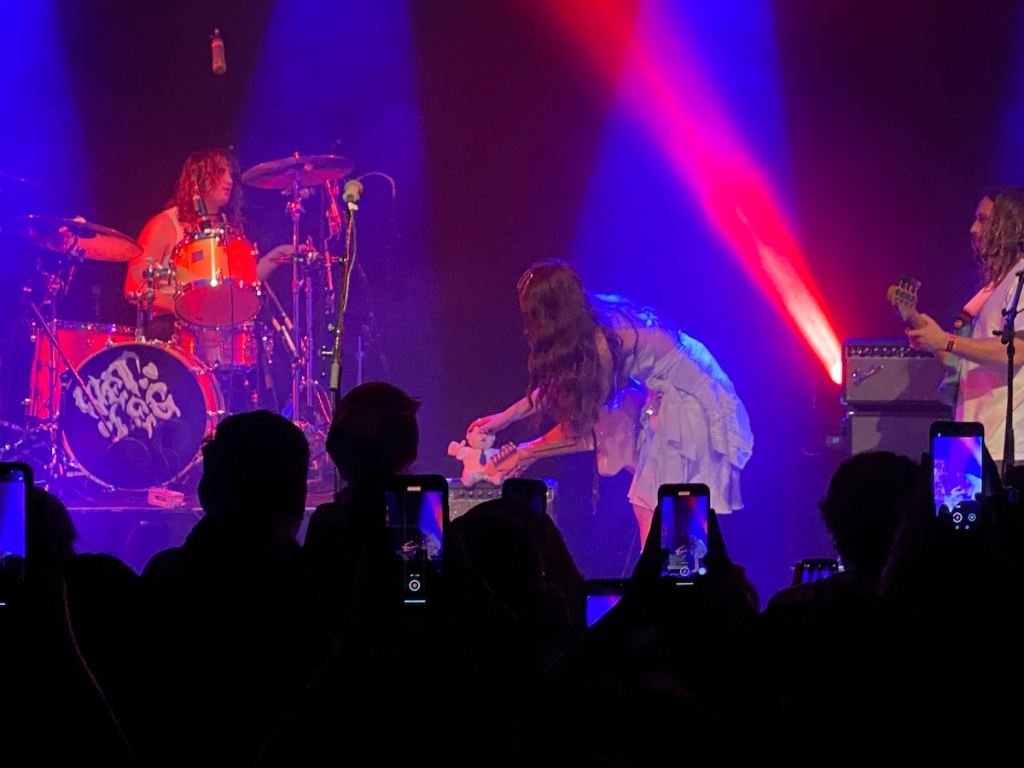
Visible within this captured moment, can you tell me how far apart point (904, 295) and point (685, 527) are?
4.26m

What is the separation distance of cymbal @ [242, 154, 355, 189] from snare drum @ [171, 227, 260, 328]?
0.42 metres

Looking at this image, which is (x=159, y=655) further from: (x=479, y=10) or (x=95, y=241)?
(x=479, y=10)

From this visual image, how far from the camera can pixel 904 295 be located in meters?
5.77

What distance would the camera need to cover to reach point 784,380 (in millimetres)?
7949

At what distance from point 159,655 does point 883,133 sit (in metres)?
7.11

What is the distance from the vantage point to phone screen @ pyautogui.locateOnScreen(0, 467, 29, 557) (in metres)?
1.71

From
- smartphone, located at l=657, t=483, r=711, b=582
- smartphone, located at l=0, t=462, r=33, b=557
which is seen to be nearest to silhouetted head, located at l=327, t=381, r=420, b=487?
smartphone, located at l=657, t=483, r=711, b=582

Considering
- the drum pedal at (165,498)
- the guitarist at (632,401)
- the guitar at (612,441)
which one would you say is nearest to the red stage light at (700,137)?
the guitarist at (632,401)

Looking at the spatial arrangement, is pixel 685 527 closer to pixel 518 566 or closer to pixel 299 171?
pixel 518 566

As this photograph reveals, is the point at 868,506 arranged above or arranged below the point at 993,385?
below

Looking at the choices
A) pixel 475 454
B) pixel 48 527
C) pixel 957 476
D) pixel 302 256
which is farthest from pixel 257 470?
pixel 302 256

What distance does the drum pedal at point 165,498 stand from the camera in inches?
276

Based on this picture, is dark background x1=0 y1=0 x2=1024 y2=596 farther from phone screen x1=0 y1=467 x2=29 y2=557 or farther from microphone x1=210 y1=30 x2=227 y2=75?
phone screen x1=0 y1=467 x2=29 y2=557

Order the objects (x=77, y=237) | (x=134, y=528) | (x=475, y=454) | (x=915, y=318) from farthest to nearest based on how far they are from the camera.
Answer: (x=77, y=237)
(x=134, y=528)
(x=475, y=454)
(x=915, y=318)
